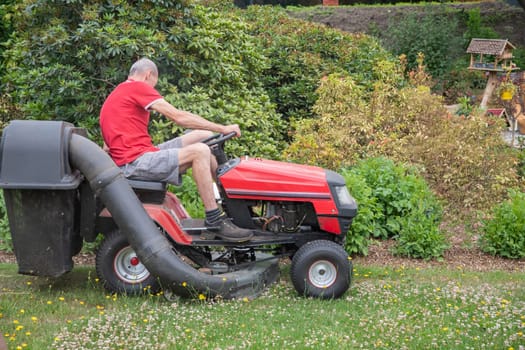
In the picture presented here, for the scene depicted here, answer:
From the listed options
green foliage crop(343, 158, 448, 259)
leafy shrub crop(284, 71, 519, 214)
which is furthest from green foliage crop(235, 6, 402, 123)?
green foliage crop(343, 158, 448, 259)

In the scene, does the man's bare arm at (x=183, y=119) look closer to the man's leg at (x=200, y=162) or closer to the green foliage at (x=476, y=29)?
the man's leg at (x=200, y=162)

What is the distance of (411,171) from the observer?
8375mm

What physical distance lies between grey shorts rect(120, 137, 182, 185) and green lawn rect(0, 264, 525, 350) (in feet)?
3.14

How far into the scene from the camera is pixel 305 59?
10906 mm

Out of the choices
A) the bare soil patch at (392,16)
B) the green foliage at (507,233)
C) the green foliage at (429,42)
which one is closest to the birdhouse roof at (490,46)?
the green foliage at (429,42)

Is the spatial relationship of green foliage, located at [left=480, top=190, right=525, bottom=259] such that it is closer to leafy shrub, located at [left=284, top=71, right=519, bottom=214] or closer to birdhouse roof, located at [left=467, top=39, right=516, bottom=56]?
leafy shrub, located at [left=284, top=71, right=519, bottom=214]

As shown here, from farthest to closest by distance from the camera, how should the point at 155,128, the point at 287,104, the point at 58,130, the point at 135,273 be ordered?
the point at 287,104 < the point at 155,128 < the point at 135,273 < the point at 58,130

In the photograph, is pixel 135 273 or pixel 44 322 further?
pixel 135 273

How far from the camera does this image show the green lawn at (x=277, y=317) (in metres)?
4.88

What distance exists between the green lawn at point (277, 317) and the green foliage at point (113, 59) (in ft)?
7.75

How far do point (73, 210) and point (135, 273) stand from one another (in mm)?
719

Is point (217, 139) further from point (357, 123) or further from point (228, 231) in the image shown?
point (357, 123)

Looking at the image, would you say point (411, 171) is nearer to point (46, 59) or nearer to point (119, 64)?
point (119, 64)

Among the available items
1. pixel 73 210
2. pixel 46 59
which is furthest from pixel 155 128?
pixel 73 210
